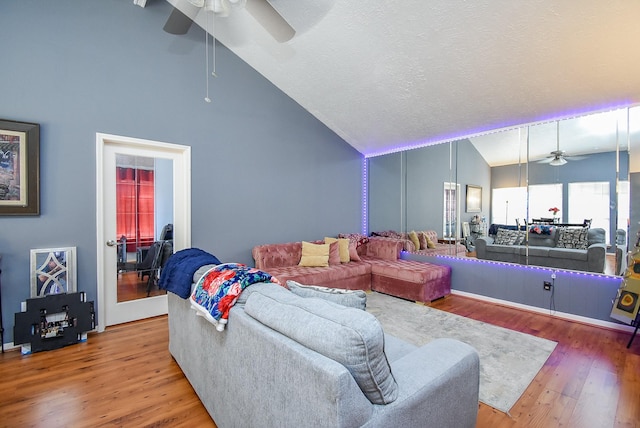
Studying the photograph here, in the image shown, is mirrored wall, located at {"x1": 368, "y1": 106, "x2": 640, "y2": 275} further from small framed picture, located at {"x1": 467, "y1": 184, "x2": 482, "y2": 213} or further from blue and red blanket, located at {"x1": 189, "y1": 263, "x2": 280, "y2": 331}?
blue and red blanket, located at {"x1": 189, "y1": 263, "x2": 280, "y2": 331}

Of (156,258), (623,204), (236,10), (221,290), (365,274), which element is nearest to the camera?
(221,290)

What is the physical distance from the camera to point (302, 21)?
3.15 meters

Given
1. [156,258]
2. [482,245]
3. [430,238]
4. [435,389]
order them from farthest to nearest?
[430,238]
[482,245]
[156,258]
[435,389]

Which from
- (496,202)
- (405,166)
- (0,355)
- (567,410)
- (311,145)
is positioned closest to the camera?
(567,410)

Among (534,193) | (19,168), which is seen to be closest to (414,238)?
(534,193)

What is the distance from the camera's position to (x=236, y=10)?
2.49 metres

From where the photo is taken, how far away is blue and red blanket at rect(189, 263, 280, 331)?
1.46m

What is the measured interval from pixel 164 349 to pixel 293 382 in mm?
2227

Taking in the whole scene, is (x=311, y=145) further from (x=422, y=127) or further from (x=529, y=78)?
(x=529, y=78)

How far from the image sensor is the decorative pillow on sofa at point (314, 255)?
4.30 m

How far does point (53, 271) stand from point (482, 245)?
515cm

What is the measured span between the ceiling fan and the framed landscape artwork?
1.65 m

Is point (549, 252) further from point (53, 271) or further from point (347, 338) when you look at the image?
point (53, 271)

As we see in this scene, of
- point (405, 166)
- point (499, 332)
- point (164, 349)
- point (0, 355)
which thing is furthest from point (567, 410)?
point (0, 355)
